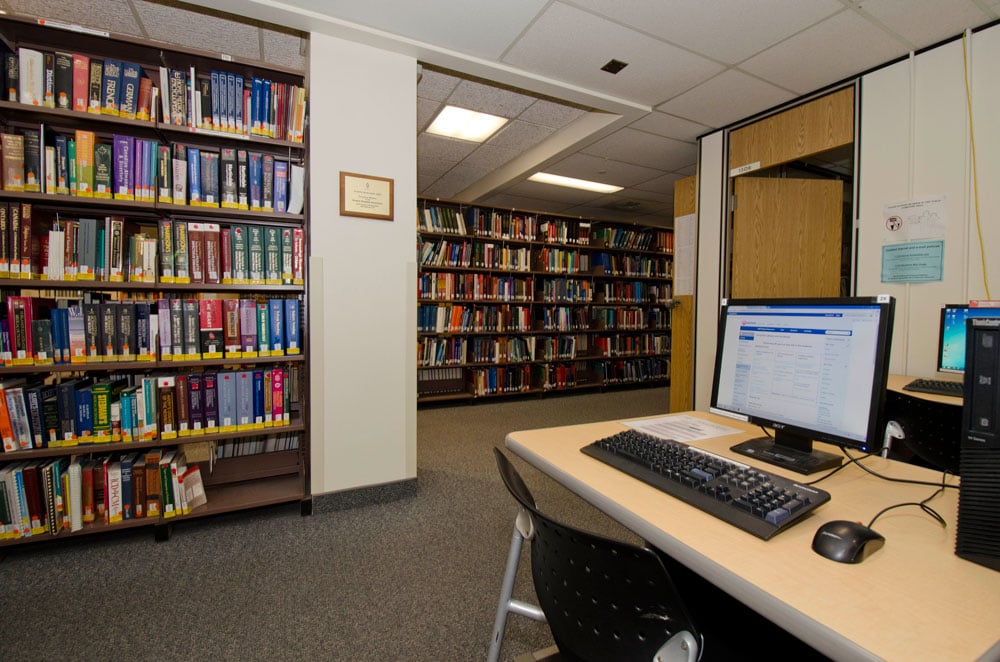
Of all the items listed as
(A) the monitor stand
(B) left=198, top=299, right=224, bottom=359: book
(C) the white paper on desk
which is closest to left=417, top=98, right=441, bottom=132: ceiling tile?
(B) left=198, top=299, right=224, bottom=359: book

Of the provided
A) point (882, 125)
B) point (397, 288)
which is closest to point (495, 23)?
point (397, 288)

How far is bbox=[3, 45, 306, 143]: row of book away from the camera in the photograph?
1730mm

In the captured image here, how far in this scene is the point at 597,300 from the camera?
5602 millimetres

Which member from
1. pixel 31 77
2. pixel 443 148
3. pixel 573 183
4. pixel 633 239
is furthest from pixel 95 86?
pixel 633 239

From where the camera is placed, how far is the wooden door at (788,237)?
9.98 feet

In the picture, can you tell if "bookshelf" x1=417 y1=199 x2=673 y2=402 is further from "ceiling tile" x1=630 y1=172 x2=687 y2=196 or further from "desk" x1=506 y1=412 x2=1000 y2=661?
"desk" x1=506 y1=412 x2=1000 y2=661

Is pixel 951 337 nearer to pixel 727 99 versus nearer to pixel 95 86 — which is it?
pixel 727 99

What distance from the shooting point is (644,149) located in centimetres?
401

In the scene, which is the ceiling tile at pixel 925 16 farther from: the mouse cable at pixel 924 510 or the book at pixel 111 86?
the book at pixel 111 86

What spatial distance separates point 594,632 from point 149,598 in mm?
1753

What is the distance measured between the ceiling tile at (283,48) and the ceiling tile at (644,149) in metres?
2.46

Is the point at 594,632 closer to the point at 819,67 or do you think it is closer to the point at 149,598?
the point at 149,598

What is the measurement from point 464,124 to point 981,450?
384 cm

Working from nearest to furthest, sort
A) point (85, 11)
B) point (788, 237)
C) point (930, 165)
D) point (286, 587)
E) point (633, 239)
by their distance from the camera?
point (286, 587) → point (85, 11) → point (930, 165) → point (788, 237) → point (633, 239)
